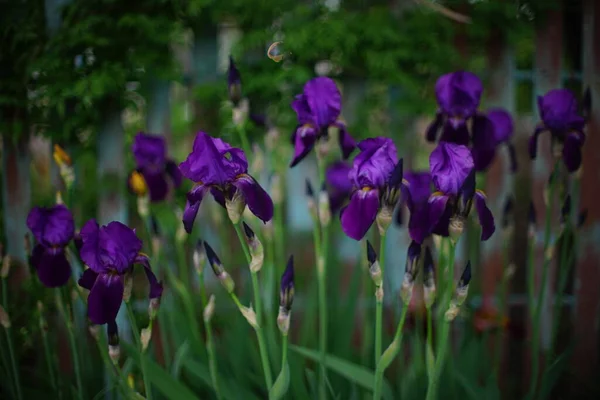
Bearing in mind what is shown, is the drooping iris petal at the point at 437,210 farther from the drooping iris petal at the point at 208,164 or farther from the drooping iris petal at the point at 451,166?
the drooping iris petal at the point at 208,164

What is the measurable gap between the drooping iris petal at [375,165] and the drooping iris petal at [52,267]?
2.42 feet

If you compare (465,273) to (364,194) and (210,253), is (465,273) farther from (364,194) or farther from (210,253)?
(210,253)

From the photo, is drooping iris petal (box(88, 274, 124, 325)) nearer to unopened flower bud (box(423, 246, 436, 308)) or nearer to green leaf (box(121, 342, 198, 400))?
green leaf (box(121, 342, 198, 400))

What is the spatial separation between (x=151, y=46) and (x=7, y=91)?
2.07 feet

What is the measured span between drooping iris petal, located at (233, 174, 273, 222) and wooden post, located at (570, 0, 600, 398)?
2069mm

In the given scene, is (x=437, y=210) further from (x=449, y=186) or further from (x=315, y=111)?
(x=315, y=111)

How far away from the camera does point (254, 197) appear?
1189 mm

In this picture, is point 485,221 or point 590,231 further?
point 590,231

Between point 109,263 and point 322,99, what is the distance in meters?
0.66

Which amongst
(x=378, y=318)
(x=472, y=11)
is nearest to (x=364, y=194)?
(x=378, y=318)

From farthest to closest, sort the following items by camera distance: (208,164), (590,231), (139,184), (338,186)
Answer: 1. (590,231)
2. (338,186)
3. (139,184)
4. (208,164)

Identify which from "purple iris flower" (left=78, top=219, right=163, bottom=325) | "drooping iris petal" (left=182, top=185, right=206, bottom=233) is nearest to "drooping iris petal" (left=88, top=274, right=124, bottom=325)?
"purple iris flower" (left=78, top=219, right=163, bottom=325)

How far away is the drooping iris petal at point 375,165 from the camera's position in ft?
3.92

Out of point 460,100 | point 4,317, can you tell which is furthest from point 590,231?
point 4,317
